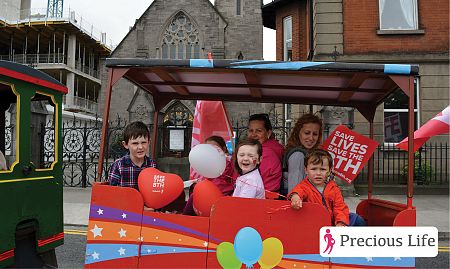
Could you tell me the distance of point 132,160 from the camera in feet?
12.8

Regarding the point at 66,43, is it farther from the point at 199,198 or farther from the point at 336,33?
the point at 199,198

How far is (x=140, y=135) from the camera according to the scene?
12.4 ft

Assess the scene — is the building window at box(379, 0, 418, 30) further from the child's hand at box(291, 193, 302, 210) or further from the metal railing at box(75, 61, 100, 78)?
the metal railing at box(75, 61, 100, 78)

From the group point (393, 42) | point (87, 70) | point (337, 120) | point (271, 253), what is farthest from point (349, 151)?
point (87, 70)

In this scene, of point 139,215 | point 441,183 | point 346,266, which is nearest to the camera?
point 346,266

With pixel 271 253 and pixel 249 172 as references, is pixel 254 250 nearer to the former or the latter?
pixel 271 253

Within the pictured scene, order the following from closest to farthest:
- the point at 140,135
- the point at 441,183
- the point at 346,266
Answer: the point at 346,266 < the point at 140,135 < the point at 441,183

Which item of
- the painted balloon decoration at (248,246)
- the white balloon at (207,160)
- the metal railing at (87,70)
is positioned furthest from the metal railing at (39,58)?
the painted balloon decoration at (248,246)

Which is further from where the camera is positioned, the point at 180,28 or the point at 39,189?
the point at 180,28

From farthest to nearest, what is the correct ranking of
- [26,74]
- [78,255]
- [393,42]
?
[393,42] < [78,255] < [26,74]

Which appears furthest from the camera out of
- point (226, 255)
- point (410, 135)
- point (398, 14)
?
point (398, 14)

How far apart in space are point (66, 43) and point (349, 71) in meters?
47.0

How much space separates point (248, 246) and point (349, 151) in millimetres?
2329

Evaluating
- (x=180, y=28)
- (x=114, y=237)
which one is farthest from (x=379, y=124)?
(x=180, y=28)
